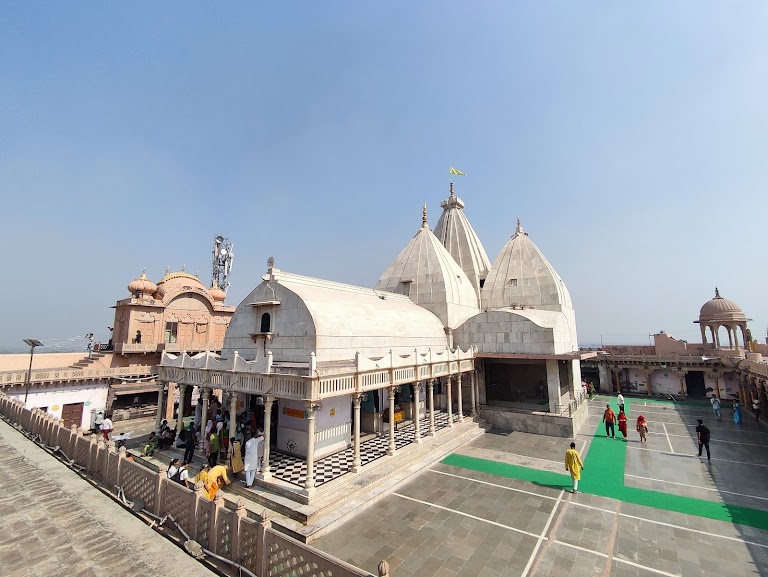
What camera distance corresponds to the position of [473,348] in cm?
2372

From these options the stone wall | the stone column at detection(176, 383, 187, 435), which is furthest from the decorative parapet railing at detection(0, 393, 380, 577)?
the stone wall

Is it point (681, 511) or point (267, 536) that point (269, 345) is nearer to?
point (267, 536)

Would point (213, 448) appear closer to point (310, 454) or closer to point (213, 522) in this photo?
point (310, 454)

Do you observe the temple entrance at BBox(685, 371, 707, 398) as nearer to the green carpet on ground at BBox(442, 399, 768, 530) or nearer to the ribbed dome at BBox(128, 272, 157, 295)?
the green carpet on ground at BBox(442, 399, 768, 530)

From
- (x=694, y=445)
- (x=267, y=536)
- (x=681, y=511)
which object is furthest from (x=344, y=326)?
(x=694, y=445)

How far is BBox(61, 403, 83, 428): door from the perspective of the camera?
26.3 metres

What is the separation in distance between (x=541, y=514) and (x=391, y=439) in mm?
6195

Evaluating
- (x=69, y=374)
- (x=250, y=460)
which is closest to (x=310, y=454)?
(x=250, y=460)

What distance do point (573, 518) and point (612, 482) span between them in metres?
4.09

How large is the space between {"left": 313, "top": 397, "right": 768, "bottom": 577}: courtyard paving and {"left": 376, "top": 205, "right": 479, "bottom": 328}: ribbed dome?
34.9 ft

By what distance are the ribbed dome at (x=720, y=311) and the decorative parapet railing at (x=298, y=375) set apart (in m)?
36.2

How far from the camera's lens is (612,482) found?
45.3 ft

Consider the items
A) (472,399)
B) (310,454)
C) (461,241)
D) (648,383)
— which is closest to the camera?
(310,454)

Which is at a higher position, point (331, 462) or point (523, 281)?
point (523, 281)
